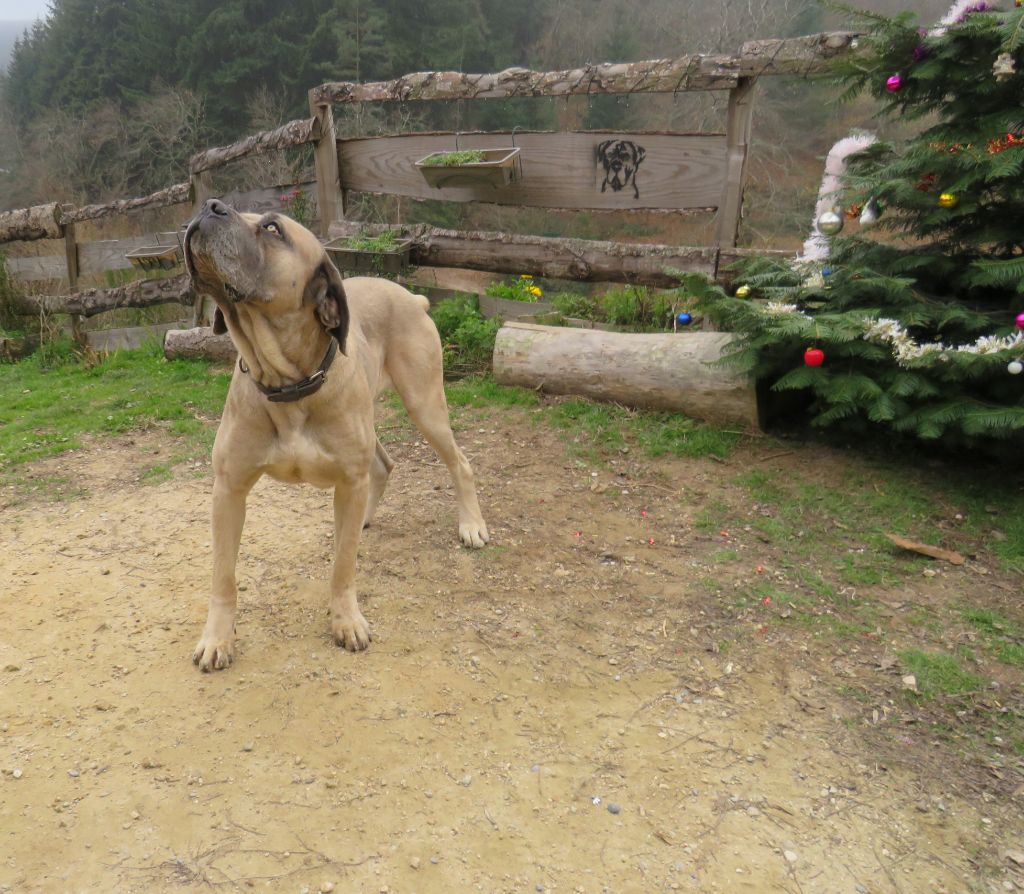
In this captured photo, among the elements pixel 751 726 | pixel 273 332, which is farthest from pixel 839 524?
pixel 273 332

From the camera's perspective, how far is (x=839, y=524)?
176 inches

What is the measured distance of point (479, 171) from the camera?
275 inches

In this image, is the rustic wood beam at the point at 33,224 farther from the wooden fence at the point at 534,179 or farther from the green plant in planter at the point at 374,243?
the green plant in planter at the point at 374,243

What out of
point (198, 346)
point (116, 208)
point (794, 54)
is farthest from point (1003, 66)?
point (116, 208)

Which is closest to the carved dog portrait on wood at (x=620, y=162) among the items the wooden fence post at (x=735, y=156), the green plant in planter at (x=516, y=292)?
the wooden fence post at (x=735, y=156)

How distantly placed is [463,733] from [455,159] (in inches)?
222

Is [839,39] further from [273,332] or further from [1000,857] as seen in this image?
[1000,857]

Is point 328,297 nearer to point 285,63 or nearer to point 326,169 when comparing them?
point 326,169

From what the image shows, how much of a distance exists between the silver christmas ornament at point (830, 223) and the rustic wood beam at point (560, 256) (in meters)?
0.69

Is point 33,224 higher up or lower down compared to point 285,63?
lower down

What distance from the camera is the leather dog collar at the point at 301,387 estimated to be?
9.30 ft

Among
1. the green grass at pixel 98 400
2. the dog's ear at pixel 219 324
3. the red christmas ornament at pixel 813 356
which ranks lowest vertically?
the green grass at pixel 98 400

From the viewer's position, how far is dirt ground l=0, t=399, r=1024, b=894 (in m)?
2.35

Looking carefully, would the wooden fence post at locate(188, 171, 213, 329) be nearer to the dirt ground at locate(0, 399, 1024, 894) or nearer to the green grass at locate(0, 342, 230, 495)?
the green grass at locate(0, 342, 230, 495)
